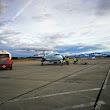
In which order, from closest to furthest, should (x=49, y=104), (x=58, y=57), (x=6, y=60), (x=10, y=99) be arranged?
(x=49, y=104), (x=10, y=99), (x=6, y=60), (x=58, y=57)

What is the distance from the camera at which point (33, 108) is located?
21.3 feet

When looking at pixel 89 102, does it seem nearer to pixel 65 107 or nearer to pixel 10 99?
pixel 65 107

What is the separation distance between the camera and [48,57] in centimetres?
4366

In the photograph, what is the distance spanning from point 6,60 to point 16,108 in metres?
22.7

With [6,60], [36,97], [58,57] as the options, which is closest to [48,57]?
[58,57]

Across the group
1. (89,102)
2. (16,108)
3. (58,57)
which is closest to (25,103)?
(16,108)

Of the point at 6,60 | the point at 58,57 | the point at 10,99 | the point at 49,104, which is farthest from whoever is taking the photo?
the point at 58,57

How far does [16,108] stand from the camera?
6.47 m

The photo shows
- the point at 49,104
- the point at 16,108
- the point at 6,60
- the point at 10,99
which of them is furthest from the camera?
the point at 6,60

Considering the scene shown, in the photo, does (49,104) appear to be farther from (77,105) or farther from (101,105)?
(101,105)

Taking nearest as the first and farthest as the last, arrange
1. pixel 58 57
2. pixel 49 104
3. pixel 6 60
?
pixel 49 104 → pixel 6 60 → pixel 58 57

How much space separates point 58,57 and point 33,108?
36.4 metres

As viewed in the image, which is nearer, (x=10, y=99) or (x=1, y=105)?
(x=1, y=105)

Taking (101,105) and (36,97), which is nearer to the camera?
(101,105)
